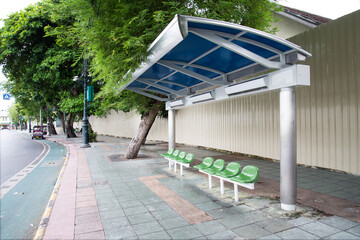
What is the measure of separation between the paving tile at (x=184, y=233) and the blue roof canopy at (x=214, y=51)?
2914 mm

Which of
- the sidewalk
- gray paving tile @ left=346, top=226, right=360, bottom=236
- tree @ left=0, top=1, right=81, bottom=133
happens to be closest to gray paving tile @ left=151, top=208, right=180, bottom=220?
the sidewalk

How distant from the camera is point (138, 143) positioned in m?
10.5

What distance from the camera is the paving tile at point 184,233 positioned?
3221 mm

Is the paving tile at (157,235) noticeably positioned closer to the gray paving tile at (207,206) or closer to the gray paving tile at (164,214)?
the gray paving tile at (164,214)

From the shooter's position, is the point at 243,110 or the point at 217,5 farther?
the point at 243,110

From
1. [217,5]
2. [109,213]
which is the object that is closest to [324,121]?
[217,5]

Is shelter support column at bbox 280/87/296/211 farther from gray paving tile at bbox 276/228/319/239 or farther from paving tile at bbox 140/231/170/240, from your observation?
paving tile at bbox 140/231/170/240

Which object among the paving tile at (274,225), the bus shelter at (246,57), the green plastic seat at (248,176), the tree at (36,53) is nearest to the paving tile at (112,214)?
the green plastic seat at (248,176)

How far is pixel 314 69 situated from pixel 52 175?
10079 millimetres

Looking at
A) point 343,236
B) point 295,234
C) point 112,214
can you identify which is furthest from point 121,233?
point 343,236

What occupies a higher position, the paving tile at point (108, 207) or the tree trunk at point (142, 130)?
the tree trunk at point (142, 130)

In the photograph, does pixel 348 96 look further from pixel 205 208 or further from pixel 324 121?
pixel 205 208

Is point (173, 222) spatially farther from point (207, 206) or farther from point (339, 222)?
point (339, 222)

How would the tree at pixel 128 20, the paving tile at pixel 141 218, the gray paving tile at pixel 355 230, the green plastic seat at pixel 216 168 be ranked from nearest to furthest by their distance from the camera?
1. the gray paving tile at pixel 355 230
2. the paving tile at pixel 141 218
3. the green plastic seat at pixel 216 168
4. the tree at pixel 128 20
